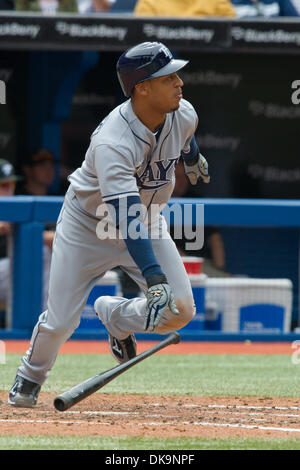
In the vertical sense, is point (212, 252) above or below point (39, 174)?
below

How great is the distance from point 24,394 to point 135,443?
1.11 meters

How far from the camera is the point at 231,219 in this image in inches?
315

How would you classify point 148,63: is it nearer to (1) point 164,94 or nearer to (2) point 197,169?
(1) point 164,94

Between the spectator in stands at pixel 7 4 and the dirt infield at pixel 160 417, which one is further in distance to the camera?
the spectator in stands at pixel 7 4

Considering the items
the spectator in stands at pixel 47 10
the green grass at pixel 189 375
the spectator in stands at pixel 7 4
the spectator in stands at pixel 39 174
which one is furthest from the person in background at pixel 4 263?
the spectator in stands at pixel 7 4

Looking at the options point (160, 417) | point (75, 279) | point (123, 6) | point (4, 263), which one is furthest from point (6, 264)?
point (160, 417)

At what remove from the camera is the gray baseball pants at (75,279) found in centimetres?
479

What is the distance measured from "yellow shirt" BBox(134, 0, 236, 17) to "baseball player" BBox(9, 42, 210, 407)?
3.97 metres

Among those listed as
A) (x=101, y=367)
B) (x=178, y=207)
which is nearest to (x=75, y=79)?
(x=178, y=207)

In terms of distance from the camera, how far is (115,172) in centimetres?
439

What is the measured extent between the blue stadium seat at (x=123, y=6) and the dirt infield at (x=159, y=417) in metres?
4.94

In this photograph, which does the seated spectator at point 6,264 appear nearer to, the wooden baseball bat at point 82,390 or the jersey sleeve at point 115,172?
the wooden baseball bat at point 82,390

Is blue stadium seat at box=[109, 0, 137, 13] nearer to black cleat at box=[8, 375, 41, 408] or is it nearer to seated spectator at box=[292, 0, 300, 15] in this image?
seated spectator at box=[292, 0, 300, 15]
